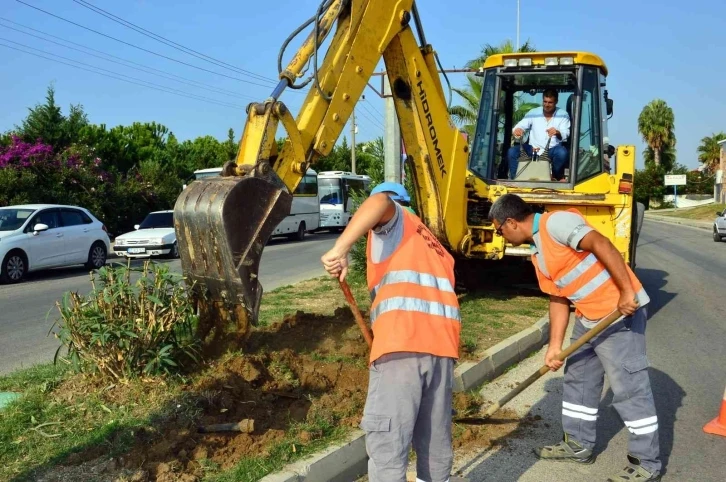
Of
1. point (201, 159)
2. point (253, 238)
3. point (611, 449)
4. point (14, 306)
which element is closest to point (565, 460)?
point (611, 449)

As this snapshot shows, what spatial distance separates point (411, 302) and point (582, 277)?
1.67 metres

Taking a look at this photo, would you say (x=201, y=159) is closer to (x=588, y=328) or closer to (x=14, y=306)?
(x=14, y=306)

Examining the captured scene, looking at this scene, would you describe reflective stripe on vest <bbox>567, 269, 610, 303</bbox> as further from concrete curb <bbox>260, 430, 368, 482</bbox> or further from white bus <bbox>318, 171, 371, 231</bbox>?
white bus <bbox>318, 171, 371, 231</bbox>

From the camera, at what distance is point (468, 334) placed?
25.1 ft

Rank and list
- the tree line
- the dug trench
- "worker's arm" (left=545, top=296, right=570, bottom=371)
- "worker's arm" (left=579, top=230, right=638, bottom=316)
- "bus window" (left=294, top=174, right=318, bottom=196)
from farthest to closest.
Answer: "bus window" (left=294, top=174, right=318, bottom=196) < the tree line < "worker's arm" (left=545, top=296, right=570, bottom=371) < "worker's arm" (left=579, top=230, right=638, bottom=316) < the dug trench

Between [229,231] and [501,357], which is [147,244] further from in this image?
[229,231]

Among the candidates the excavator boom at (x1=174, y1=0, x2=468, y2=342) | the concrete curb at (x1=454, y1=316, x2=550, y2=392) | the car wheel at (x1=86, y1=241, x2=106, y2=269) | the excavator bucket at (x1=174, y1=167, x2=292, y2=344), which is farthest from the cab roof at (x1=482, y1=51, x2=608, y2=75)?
the car wheel at (x1=86, y1=241, x2=106, y2=269)

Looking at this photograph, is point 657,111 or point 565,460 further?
point 657,111

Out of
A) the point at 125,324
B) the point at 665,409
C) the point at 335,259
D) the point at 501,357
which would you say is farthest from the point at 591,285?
the point at 125,324

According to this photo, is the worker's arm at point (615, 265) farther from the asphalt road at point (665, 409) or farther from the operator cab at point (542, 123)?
the operator cab at point (542, 123)

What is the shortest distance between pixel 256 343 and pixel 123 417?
1971 millimetres

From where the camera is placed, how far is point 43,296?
12562 millimetres

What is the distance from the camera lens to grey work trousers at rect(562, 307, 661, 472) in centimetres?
440

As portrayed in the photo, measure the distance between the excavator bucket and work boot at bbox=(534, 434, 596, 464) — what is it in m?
2.22
